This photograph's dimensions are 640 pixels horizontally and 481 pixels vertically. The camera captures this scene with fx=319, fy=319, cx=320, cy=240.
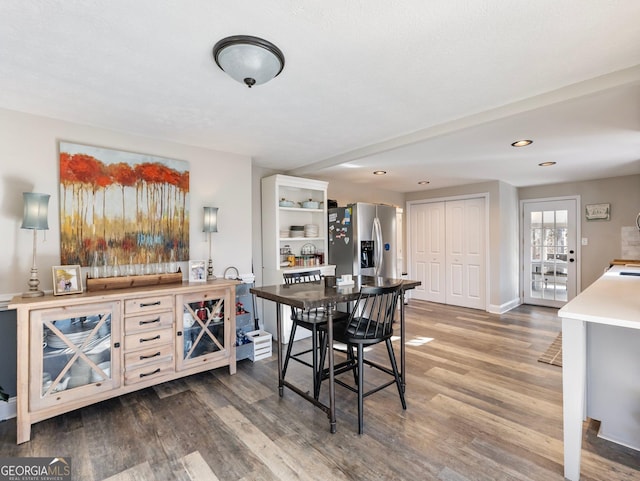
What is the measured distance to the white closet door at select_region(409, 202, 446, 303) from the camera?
6078 millimetres

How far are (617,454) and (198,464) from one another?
2.42 metres

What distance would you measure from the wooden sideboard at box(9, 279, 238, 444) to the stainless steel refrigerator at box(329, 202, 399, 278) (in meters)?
2.11

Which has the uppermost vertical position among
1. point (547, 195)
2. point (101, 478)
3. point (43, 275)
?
point (547, 195)

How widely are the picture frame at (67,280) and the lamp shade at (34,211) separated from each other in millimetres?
324

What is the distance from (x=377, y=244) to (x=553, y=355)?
8.22ft

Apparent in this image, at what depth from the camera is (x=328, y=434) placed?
208 centimetres

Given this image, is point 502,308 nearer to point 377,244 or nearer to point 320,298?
point 377,244

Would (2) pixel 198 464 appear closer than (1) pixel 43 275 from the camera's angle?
Yes

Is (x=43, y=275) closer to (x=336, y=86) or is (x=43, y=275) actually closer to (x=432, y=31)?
(x=336, y=86)

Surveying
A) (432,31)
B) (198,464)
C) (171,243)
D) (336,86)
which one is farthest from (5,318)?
(432,31)

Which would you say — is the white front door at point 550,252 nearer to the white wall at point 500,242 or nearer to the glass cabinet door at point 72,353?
the white wall at point 500,242

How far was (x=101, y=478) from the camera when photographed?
1.73m

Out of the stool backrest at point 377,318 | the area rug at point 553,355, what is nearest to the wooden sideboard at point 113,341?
the stool backrest at point 377,318

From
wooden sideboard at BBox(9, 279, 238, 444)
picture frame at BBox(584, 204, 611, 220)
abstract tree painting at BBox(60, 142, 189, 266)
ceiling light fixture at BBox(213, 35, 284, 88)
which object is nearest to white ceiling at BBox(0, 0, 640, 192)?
ceiling light fixture at BBox(213, 35, 284, 88)
